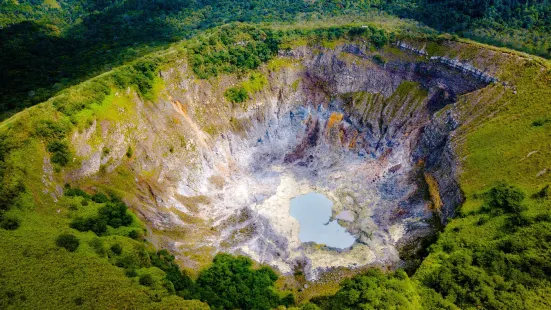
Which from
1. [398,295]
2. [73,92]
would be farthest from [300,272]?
[73,92]

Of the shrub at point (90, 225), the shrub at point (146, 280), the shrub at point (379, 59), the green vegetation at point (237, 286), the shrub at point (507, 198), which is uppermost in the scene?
the shrub at point (379, 59)

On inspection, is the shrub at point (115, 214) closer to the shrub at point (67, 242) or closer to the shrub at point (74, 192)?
the shrub at point (74, 192)

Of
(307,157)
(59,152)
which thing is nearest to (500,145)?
(307,157)

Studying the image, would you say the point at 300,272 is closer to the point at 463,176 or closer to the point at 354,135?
the point at 463,176

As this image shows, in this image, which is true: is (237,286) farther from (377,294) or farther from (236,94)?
(236,94)

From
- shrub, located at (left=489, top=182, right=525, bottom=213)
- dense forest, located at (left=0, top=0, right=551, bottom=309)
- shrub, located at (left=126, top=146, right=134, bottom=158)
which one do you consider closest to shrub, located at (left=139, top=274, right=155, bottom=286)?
dense forest, located at (left=0, top=0, right=551, bottom=309)

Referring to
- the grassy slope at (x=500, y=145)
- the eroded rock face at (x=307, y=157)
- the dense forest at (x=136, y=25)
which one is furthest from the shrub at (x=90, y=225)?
the grassy slope at (x=500, y=145)
